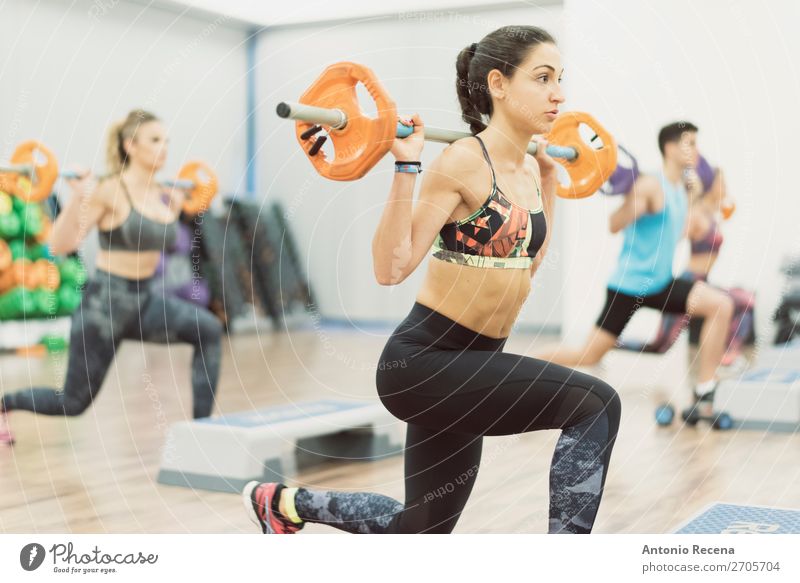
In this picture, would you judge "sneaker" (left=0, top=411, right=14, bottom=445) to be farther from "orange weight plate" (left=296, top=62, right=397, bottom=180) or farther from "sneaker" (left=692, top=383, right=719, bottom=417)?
"sneaker" (left=692, top=383, right=719, bottom=417)

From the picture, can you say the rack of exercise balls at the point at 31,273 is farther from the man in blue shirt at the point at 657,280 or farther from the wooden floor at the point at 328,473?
the man in blue shirt at the point at 657,280

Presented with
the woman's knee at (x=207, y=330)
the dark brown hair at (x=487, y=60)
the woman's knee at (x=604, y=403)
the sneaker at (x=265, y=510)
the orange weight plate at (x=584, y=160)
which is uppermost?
the dark brown hair at (x=487, y=60)

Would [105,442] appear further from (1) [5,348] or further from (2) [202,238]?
(2) [202,238]

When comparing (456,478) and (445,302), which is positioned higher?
(445,302)

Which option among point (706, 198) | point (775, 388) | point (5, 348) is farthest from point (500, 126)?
point (5, 348)

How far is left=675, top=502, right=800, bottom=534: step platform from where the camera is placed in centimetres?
293

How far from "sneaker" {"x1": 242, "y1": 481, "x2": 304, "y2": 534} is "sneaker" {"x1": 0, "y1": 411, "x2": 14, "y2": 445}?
2196 mm

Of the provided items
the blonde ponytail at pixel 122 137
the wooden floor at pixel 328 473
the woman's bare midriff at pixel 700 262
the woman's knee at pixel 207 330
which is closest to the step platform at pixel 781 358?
the wooden floor at pixel 328 473

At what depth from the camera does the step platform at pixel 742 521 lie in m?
2.93

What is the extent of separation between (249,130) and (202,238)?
5.90 feet

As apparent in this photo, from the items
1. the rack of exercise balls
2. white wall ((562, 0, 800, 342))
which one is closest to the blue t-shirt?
white wall ((562, 0, 800, 342))

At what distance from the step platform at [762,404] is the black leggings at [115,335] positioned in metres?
2.56

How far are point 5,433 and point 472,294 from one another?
300cm

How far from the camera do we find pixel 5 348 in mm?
8039
